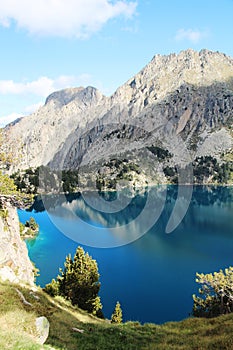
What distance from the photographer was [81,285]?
4147 cm

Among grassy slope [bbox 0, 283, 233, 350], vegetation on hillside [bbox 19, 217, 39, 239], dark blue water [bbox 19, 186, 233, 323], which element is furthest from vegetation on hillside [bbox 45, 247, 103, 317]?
vegetation on hillside [bbox 19, 217, 39, 239]

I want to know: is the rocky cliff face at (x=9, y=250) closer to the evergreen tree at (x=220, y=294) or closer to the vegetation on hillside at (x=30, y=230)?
the evergreen tree at (x=220, y=294)

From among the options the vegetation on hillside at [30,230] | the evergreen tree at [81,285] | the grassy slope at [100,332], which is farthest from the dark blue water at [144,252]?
the grassy slope at [100,332]

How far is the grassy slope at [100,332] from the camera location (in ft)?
51.9

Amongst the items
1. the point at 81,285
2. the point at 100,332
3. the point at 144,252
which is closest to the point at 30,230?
the point at 144,252

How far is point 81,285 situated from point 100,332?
21.5 meters

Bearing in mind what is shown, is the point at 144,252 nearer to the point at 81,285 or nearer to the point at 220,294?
the point at 81,285

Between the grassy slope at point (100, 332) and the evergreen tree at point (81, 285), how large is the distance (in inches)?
669

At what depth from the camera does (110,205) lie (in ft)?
595

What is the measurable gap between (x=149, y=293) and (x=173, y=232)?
2168 inches

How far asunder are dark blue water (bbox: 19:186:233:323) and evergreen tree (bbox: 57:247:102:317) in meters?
18.0

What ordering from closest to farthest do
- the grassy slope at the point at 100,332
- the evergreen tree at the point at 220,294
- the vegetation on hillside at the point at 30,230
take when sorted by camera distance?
1. the grassy slope at the point at 100,332
2. the evergreen tree at the point at 220,294
3. the vegetation on hillside at the point at 30,230

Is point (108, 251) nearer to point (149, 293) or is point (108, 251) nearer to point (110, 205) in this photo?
point (149, 293)

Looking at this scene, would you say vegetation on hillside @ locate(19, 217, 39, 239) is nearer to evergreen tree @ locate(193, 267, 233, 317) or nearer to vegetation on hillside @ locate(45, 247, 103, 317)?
vegetation on hillside @ locate(45, 247, 103, 317)
